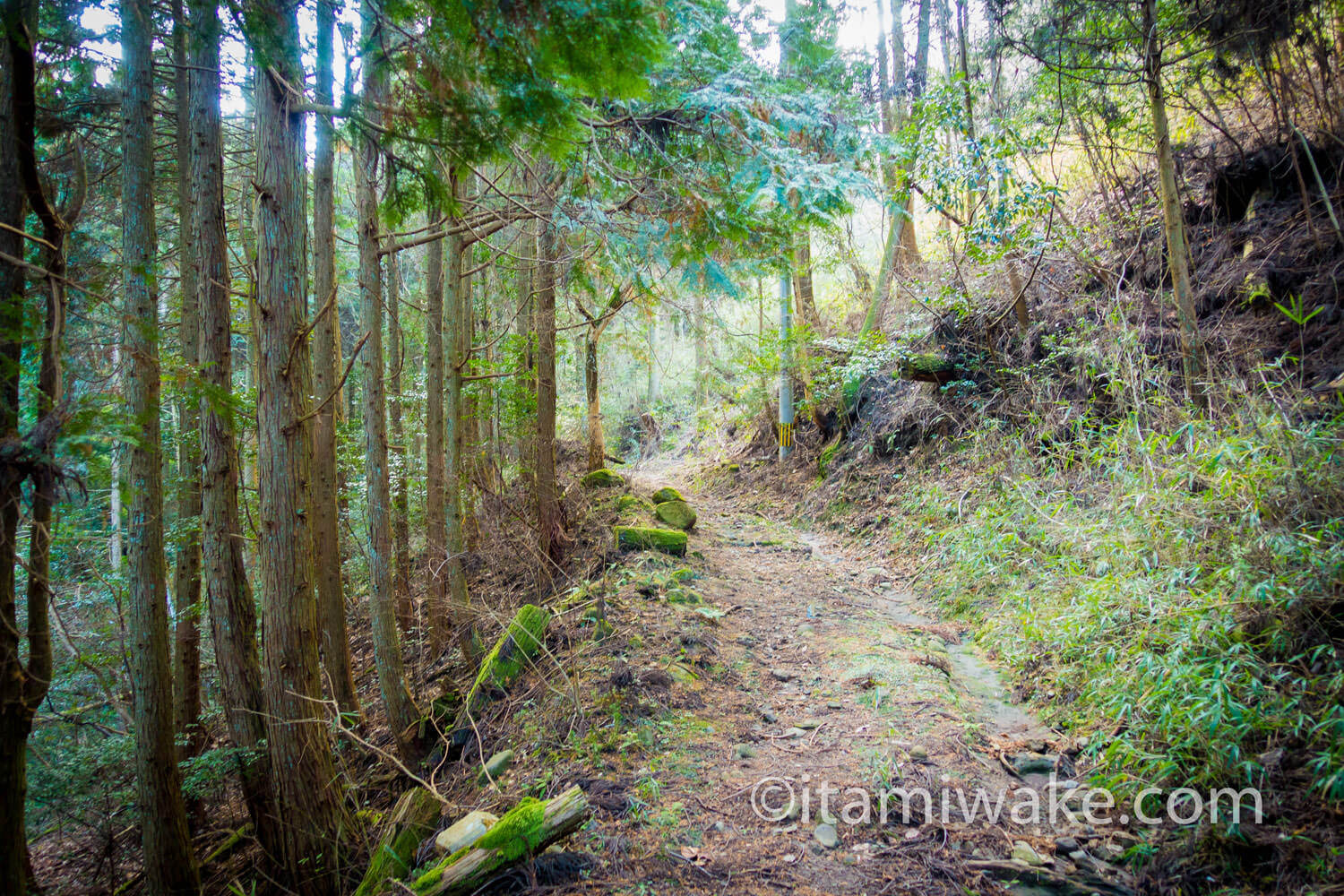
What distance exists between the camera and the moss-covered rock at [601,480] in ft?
38.9

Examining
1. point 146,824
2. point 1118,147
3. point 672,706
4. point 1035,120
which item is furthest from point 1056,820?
point 1035,120

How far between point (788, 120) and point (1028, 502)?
15.1ft

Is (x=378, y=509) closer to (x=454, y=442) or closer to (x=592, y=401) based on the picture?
(x=454, y=442)

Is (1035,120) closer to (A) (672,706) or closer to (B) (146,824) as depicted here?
(A) (672,706)

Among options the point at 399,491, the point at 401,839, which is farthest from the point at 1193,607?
the point at 399,491

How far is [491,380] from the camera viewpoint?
10.0 metres

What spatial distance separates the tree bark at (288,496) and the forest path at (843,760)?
2408 millimetres

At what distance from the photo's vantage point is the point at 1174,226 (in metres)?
5.60

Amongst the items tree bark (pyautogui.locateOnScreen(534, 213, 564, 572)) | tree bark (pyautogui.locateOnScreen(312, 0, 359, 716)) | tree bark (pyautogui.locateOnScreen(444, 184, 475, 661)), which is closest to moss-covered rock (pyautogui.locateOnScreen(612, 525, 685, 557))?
tree bark (pyautogui.locateOnScreen(534, 213, 564, 572))

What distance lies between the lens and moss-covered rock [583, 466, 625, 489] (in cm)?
1185

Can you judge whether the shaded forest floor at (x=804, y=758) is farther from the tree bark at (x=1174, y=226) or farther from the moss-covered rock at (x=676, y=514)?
the tree bark at (x=1174, y=226)

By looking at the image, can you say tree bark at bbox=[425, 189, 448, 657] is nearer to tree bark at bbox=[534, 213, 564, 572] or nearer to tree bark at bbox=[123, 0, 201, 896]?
tree bark at bbox=[534, 213, 564, 572]

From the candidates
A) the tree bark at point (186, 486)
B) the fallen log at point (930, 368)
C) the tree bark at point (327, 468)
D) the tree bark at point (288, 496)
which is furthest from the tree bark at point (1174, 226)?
the tree bark at point (186, 486)

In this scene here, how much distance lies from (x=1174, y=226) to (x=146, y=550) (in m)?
9.14
